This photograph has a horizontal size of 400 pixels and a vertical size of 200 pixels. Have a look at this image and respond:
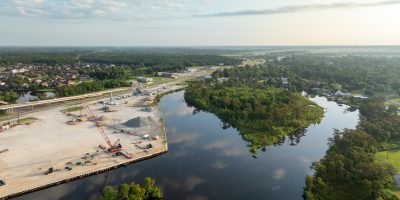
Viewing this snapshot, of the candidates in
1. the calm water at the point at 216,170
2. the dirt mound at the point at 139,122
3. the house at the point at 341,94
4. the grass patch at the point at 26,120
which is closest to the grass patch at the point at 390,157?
the calm water at the point at 216,170

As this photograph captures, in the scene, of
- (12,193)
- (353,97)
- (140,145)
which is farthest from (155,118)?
(353,97)

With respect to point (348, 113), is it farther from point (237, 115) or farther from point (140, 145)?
point (140, 145)

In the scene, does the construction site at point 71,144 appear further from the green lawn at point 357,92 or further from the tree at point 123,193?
the green lawn at point 357,92

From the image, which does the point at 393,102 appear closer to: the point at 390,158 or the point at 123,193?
the point at 390,158

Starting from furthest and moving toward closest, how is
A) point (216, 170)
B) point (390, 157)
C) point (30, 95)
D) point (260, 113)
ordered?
point (30, 95)
point (260, 113)
point (390, 157)
point (216, 170)

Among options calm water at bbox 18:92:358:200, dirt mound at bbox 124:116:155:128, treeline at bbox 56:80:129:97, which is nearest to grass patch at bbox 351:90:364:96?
calm water at bbox 18:92:358:200

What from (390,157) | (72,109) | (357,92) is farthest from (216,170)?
(357,92)
